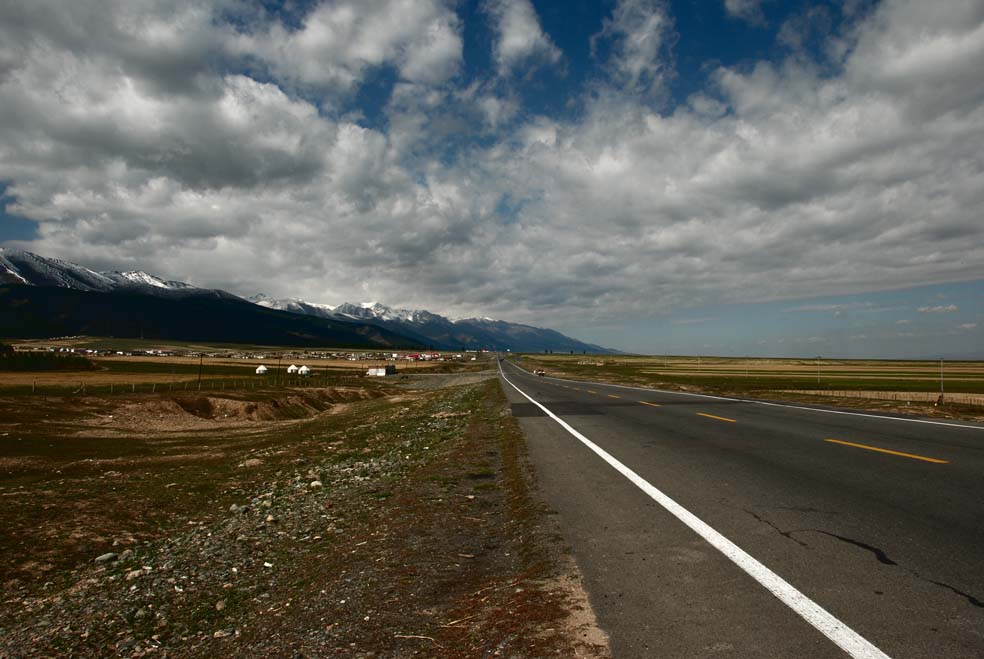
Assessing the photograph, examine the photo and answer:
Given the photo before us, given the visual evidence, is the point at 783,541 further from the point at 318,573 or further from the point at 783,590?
the point at 318,573

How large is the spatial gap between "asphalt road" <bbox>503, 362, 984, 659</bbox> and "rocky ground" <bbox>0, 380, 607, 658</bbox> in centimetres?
56

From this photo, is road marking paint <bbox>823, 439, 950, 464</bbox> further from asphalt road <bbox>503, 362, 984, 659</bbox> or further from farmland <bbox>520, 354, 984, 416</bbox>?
farmland <bbox>520, 354, 984, 416</bbox>

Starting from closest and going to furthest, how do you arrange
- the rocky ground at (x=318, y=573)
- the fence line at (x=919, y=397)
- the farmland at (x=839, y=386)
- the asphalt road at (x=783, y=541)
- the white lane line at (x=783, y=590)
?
the white lane line at (x=783, y=590), the asphalt road at (x=783, y=541), the rocky ground at (x=318, y=573), the farmland at (x=839, y=386), the fence line at (x=919, y=397)

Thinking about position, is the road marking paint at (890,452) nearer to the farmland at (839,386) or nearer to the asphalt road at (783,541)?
the asphalt road at (783,541)

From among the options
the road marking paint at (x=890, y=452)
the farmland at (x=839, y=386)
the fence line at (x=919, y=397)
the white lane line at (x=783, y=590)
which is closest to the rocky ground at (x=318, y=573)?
the white lane line at (x=783, y=590)

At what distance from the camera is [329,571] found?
594 centimetres

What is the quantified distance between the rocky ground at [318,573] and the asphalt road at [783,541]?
560 millimetres

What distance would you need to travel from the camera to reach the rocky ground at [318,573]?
14.0 feet

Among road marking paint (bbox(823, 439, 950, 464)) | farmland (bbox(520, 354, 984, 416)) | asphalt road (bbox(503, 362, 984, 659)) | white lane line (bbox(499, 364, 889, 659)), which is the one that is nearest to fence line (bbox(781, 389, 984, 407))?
farmland (bbox(520, 354, 984, 416))

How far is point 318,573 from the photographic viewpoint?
596 cm

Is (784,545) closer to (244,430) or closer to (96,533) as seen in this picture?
(96,533)

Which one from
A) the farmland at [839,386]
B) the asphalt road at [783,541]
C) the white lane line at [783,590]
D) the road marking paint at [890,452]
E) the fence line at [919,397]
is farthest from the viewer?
the fence line at [919,397]

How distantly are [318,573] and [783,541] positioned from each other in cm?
528

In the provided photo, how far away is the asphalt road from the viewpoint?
3682 millimetres
